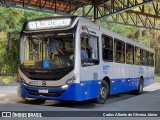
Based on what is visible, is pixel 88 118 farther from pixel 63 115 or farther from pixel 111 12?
pixel 111 12

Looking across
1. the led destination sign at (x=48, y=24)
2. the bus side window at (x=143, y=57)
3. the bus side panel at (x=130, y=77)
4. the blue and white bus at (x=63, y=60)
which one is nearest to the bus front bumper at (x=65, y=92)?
the blue and white bus at (x=63, y=60)

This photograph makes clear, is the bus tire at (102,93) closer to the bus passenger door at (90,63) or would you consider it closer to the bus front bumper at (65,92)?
the bus passenger door at (90,63)

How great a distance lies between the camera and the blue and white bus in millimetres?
11781

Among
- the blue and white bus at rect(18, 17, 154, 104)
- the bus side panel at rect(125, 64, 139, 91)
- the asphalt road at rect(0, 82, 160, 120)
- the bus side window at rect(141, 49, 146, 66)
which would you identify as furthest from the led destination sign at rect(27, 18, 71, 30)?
the bus side window at rect(141, 49, 146, 66)

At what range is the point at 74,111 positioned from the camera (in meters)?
10.5

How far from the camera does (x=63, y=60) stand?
11891 millimetres

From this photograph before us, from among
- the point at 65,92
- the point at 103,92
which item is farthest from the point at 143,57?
the point at 65,92

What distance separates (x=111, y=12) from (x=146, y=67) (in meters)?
6.24

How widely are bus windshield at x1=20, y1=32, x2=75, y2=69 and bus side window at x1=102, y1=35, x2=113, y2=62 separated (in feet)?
7.55

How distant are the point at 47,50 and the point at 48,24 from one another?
96cm

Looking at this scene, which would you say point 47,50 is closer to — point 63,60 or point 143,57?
point 63,60

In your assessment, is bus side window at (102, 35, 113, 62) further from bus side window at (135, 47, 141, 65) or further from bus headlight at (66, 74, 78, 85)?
bus side window at (135, 47, 141, 65)

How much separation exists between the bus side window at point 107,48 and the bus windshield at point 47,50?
2.30 m

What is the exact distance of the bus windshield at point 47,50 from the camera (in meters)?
11.9
